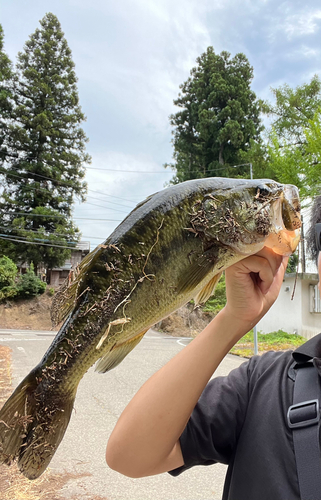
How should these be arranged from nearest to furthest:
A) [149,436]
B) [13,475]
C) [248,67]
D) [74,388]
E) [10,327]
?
[74,388] < [149,436] < [13,475] < [10,327] < [248,67]

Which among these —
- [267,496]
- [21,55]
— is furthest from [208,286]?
[21,55]

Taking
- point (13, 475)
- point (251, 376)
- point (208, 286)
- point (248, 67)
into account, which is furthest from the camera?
point (248, 67)

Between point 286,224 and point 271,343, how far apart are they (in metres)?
14.0

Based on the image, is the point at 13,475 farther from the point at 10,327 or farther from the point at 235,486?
the point at 10,327

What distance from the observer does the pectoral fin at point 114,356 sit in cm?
120

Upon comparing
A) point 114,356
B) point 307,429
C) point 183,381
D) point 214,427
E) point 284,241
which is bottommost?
point 214,427

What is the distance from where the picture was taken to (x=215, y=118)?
88.7 feet

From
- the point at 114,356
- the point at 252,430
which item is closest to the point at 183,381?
the point at 114,356

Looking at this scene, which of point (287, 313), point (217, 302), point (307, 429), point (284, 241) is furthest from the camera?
point (217, 302)

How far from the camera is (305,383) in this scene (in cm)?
135

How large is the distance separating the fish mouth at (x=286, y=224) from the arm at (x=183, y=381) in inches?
1.8

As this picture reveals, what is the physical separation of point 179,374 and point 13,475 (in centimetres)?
375

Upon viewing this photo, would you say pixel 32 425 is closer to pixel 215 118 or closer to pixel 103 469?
pixel 103 469

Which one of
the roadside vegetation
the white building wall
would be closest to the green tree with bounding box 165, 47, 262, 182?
the white building wall
